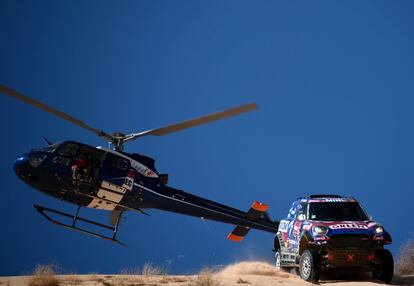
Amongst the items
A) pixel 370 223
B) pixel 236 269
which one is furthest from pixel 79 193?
pixel 370 223

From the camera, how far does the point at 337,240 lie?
12.5 meters

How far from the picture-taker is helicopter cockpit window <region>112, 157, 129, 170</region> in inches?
681

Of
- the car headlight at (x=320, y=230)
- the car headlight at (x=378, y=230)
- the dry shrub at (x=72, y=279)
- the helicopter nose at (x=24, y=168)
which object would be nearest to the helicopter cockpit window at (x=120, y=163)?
the helicopter nose at (x=24, y=168)

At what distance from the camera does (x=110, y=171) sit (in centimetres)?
1706

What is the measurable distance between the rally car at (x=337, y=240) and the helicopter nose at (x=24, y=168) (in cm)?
921

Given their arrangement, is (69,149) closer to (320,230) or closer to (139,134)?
(139,134)

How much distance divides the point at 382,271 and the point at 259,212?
7.46 m

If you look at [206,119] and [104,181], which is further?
[206,119]

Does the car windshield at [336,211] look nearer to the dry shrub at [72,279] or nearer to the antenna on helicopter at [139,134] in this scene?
the antenna on helicopter at [139,134]

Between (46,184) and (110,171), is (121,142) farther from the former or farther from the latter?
(46,184)

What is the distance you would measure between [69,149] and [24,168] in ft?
5.43

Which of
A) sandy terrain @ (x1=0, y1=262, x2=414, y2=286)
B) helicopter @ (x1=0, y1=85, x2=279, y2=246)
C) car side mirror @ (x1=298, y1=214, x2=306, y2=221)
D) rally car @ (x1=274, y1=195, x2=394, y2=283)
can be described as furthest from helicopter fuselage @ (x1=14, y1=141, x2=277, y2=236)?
rally car @ (x1=274, y1=195, x2=394, y2=283)

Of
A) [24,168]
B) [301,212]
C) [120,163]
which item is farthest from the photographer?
[120,163]

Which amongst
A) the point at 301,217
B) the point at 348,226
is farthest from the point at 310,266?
the point at 301,217
